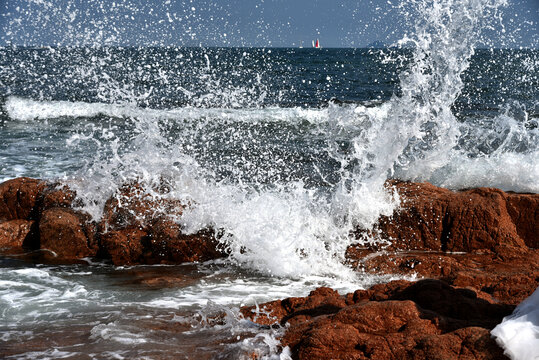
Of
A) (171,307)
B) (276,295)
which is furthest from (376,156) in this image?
(171,307)

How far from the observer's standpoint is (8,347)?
297cm

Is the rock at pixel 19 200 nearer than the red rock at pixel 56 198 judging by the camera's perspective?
No

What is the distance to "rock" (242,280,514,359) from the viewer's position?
7.42 ft

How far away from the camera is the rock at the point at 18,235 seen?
16.9 feet

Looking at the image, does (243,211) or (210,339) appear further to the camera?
(243,211)

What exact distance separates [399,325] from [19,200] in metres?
4.37

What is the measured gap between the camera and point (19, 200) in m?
5.43

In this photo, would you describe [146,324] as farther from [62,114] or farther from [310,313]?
[62,114]

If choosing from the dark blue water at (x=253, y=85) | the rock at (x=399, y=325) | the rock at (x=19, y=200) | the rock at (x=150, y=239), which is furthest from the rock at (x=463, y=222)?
the dark blue water at (x=253, y=85)

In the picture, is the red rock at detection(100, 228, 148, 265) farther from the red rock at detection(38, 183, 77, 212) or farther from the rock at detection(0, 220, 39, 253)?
the rock at detection(0, 220, 39, 253)

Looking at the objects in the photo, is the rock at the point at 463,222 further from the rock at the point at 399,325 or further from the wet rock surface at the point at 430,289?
the rock at the point at 399,325

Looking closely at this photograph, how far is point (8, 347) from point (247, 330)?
1367 millimetres

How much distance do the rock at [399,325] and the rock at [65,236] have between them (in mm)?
2578

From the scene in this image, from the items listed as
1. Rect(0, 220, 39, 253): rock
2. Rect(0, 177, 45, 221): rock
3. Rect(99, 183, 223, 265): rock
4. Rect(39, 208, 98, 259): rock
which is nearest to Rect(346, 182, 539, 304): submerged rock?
Rect(99, 183, 223, 265): rock
